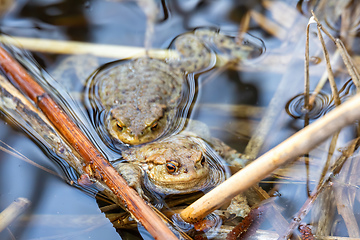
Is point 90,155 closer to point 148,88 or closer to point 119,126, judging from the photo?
point 119,126

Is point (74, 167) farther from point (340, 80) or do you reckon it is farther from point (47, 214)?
point (340, 80)

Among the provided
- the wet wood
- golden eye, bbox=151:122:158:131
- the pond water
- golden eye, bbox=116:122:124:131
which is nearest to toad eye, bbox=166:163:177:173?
the pond water

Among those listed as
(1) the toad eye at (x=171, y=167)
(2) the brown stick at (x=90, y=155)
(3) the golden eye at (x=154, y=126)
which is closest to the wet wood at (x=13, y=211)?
(2) the brown stick at (x=90, y=155)

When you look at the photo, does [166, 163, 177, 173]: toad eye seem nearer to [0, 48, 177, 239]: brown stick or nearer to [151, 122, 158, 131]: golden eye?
[0, 48, 177, 239]: brown stick

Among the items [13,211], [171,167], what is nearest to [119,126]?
[171,167]

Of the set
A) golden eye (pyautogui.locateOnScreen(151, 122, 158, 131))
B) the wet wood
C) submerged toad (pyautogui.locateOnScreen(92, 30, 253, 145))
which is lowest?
the wet wood

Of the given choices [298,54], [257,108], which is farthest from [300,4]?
[257,108]
